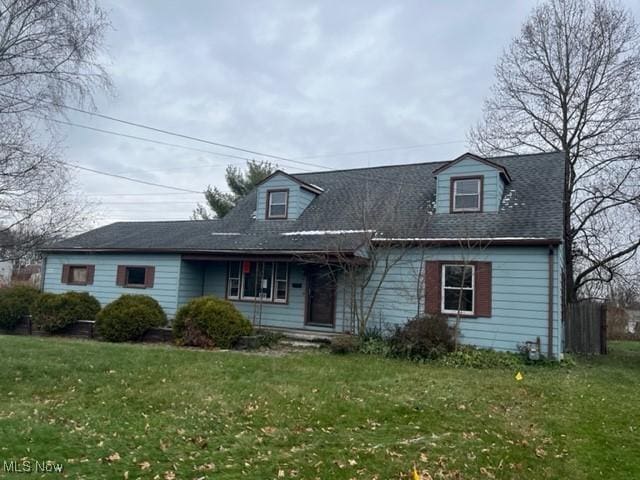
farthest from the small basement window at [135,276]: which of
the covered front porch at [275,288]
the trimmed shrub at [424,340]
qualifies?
the trimmed shrub at [424,340]

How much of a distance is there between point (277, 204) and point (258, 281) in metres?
2.99

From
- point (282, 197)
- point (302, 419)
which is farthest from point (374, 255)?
point (302, 419)

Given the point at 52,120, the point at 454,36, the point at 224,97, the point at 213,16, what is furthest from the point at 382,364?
the point at 224,97

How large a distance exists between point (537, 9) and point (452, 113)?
5933 millimetres

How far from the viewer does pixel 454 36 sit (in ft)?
41.2

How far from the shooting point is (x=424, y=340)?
36.8 feet

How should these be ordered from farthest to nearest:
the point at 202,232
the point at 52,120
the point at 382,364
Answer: the point at 202,232, the point at 382,364, the point at 52,120

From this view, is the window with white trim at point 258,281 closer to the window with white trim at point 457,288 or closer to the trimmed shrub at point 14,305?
the window with white trim at point 457,288

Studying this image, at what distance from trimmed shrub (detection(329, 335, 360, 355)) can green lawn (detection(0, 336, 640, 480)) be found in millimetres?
1803

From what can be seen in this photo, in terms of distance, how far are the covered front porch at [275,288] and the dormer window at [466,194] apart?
4.15 meters

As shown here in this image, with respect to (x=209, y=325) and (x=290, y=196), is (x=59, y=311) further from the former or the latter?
(x=290, y=196)

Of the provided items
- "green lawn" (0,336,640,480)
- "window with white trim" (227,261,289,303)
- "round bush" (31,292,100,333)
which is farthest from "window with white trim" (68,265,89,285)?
"green lawn" (0,336,640,480)

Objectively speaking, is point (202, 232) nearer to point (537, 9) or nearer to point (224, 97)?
point (224, 97)

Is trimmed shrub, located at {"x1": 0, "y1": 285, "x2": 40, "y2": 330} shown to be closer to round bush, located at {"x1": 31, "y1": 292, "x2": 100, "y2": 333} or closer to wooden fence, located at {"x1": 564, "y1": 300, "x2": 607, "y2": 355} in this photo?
round bush, located at {"x1": 31, "y1": 292, "x2": 100, "y2": 333}
